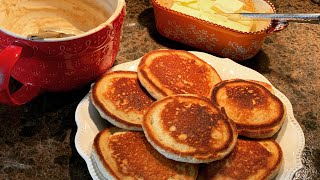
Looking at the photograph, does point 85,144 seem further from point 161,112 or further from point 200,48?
point 200,48

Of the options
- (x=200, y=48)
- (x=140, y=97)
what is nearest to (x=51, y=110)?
(x=140, y=97)

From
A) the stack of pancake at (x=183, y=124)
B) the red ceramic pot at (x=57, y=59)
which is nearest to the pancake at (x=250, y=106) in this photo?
the stack of pancake at (x=183, y=124)

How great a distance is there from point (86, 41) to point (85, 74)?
109 millimetres

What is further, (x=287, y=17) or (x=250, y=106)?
(x=287, y=17)

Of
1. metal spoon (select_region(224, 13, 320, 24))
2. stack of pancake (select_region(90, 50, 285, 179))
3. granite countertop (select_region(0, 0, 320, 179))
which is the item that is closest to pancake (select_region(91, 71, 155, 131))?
stack of pancake (select_region(90, 50, 285, 179))

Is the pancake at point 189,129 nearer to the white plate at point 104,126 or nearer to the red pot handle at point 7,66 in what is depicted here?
the white plate at point 104,126

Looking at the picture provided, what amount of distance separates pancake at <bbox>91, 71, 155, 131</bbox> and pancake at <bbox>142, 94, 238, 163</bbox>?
0.13 feet

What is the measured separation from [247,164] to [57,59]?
0.47m

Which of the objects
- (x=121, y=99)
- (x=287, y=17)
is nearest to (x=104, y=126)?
(x=121, y=99)

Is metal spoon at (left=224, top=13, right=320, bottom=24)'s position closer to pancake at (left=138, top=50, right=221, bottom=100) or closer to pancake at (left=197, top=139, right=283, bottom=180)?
pancake at (left=138, top=50, right=221, bottom=100)

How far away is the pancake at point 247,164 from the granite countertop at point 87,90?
147 millimetres

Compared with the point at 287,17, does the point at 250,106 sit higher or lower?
lower

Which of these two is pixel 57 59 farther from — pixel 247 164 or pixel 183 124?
pixel 247 164

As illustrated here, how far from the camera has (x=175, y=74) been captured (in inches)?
38.0
